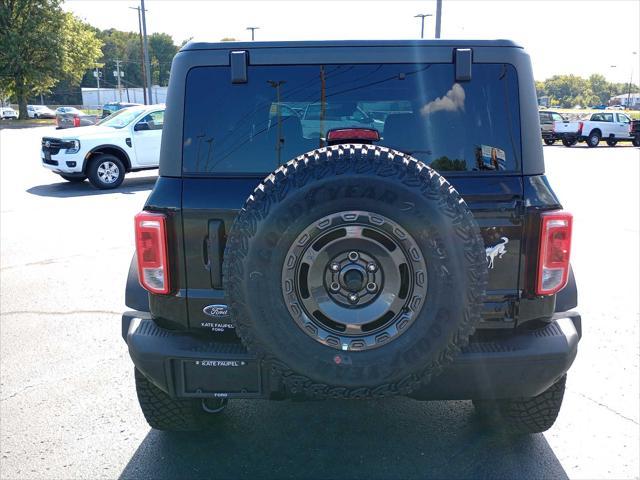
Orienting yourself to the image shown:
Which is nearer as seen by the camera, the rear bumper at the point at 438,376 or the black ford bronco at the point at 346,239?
the black ford bronco at the point at 346,239

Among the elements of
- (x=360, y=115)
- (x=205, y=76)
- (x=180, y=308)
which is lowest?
(x=180, y=308)

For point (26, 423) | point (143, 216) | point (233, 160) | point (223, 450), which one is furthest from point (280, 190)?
point (26, 423)

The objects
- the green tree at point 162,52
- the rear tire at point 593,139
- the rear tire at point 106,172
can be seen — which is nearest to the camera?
the rear tire at point 106,172

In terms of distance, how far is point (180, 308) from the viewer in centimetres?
243

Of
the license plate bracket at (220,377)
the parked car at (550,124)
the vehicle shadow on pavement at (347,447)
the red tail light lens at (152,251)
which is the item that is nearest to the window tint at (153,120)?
the vehicle shadow on pavement at (347,447)

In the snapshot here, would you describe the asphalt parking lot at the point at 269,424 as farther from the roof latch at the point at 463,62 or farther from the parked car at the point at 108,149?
the parked car at the point at 108,149

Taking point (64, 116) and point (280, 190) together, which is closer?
point (280, 190)

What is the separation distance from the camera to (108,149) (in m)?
12.1

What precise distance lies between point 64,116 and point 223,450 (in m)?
30.8

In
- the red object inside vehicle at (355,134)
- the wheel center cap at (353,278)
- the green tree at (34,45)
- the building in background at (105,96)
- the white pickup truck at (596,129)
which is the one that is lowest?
the white pickup truck at (596,129)

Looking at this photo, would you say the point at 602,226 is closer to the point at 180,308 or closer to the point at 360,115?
the point at 360,115

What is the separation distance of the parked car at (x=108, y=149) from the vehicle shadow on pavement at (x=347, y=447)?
9.94 meters

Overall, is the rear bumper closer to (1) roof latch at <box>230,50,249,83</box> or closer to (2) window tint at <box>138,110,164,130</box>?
(1) roof latch at <box>230,50,249,83</box>

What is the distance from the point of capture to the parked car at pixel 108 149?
11.8 meters
